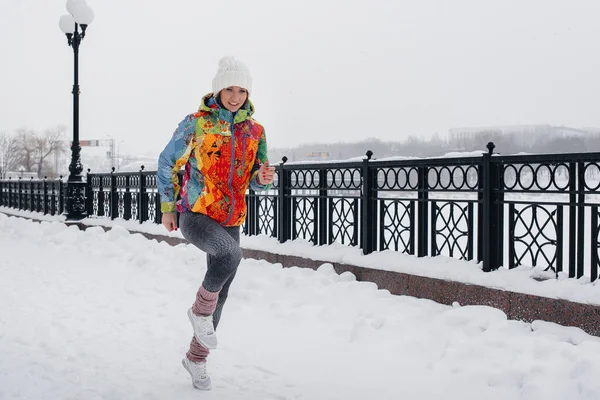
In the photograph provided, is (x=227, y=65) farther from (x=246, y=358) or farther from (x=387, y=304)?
(x=387, y=304)

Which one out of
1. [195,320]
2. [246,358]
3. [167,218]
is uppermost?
[167,218]

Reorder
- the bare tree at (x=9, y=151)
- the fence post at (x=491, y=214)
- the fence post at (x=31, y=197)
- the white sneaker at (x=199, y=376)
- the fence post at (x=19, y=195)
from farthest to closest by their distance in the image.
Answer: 1. the bare tree at (x=9, y=151)
2. the fence post at (x=19, y=195)
3. the fence post at (x=31, y=197)
4. the fence post at (x=491, y=214)
5. the white sneaker at (x=199, y=376)

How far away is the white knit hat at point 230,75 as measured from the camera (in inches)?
159

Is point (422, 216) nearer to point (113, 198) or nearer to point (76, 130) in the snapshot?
point (113, 198)

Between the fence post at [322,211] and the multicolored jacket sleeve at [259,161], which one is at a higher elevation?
the multicolored jacket sleeve at [259,161]

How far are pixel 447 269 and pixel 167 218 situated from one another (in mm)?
3068

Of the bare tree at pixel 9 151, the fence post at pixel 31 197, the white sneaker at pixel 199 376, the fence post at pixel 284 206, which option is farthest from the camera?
the bare tree at pixel 9 151

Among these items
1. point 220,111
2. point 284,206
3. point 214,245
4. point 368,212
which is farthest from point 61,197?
point 214,245

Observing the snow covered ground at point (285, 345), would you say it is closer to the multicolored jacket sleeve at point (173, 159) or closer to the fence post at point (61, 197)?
→ the multicolored jacket sleeve at point (173, 159)

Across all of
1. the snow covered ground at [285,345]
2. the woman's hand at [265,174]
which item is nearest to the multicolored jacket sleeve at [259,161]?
the woman's hand at [265,174]

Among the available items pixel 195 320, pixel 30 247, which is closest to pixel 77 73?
pixel 30 247

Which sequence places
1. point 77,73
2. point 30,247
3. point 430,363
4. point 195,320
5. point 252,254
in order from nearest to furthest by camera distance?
point 195,320, point 430,363, point 252,254, point 30,247, point 77,73

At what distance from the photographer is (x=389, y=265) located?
6.72 meters

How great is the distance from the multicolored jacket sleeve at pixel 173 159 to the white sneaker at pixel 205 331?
73 cm
